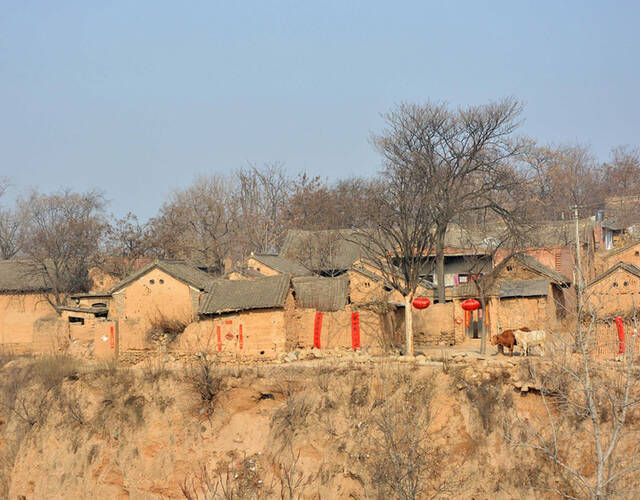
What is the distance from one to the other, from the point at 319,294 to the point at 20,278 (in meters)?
17.5

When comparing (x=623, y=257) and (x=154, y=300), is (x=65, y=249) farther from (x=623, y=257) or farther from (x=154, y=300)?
(x=623, y=257)

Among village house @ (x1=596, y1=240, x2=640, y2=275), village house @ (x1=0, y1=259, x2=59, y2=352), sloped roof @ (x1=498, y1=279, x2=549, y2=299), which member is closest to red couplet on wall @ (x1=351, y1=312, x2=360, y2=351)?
sloped roof @ (x1=498, y1=279, x2=549, y2=299)

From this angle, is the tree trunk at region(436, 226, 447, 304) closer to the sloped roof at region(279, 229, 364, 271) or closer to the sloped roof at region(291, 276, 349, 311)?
the sloped roof at region(291, 276, 349, 311)

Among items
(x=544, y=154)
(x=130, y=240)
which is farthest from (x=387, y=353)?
(x=544, y=154)

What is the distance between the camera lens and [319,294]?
82.2 feet

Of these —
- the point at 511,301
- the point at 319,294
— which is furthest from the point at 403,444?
the point at 511,301

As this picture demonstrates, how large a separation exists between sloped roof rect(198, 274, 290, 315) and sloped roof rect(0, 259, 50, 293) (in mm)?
13337

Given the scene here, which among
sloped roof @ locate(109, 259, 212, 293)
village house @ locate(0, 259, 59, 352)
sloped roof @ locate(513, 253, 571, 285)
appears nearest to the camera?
sloped roof @ locate(109, 259, 212, 293)

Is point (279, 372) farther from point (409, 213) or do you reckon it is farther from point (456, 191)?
point (456, 191)

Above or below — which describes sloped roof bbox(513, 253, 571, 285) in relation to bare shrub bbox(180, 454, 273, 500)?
above

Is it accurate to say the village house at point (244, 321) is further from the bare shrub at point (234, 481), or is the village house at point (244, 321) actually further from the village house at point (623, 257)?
the village house at point (623, 257)

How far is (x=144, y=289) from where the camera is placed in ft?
85.6

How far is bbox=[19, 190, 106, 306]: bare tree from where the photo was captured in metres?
34.7

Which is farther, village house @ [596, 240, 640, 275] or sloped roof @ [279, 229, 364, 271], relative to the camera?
sloped roof @ [279, 229, 364, 271]
